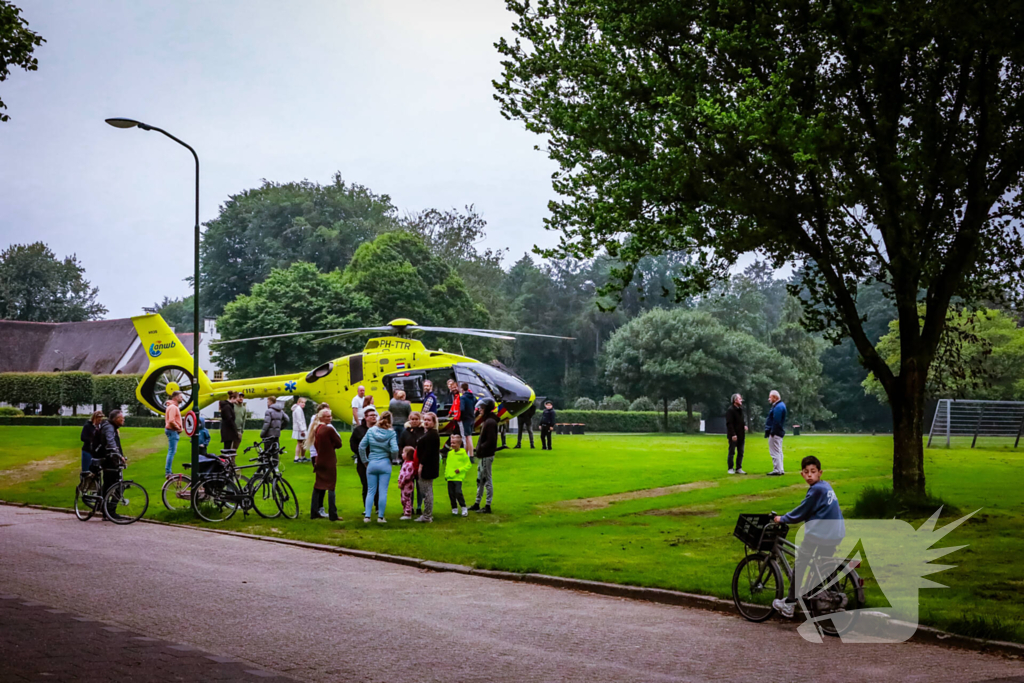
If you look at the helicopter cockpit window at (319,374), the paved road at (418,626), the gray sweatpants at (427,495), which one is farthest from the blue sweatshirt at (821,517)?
the helicopter cockpit window at (319,374)

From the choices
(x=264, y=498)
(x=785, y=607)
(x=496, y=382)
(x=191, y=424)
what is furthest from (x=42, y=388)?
(x=785, y=607)

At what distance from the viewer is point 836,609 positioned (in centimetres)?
963

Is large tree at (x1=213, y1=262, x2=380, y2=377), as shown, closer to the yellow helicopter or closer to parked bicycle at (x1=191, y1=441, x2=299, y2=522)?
the yellow helicopter

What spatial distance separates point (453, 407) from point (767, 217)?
466 inches

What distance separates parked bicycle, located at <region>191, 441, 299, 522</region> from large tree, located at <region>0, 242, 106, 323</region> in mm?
80794

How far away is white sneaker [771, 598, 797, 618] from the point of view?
9859mm

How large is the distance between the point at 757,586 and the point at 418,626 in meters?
3.39

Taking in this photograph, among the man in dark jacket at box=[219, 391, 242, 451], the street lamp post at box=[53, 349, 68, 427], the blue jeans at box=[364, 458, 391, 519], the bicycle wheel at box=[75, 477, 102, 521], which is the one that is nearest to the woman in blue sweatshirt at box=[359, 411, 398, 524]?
the blue jeans at box=[364, 458, 391, 519]

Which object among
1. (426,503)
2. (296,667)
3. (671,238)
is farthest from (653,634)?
(671,238)

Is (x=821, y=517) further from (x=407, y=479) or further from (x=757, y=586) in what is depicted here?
(x=407, y=479)

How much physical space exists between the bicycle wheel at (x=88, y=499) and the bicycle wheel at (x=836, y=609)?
1475cm

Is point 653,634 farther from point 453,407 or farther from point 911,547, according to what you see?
point 453,407

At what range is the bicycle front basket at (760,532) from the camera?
1007cm

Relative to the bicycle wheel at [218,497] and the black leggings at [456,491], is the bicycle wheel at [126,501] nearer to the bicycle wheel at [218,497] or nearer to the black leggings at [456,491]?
the bicycle wheel at [218,497]
